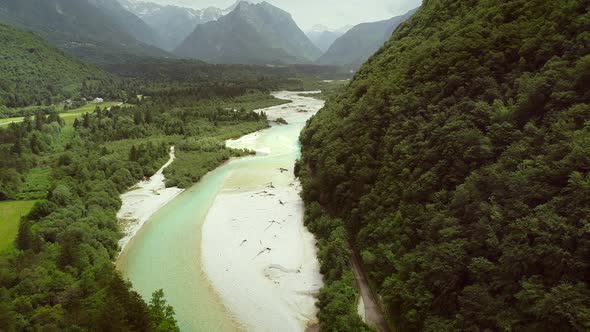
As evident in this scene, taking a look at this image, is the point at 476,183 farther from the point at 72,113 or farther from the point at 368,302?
the point at 72,113

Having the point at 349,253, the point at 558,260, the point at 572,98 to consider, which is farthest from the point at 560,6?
the point at 349,253

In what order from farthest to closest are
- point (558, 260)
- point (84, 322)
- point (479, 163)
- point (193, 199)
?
1. point (193, 199)
2. point (479, 163)
3. point (84, 322)
4. point (558, 260)

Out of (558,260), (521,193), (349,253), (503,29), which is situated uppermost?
(503,29)

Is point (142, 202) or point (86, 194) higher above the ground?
point (86, 194)

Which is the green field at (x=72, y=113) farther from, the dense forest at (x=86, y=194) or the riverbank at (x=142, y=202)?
the riverbank at (x=142, y=202)

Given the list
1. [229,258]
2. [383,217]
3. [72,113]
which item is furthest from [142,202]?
[72,113]

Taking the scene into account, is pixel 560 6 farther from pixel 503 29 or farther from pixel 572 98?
pixel 572 98

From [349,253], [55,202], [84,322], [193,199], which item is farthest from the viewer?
[193,199]
